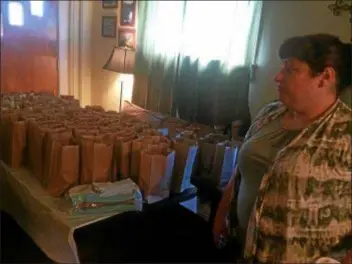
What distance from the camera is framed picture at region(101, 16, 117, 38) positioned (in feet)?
7.84

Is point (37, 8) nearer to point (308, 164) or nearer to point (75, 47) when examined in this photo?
point (75, 47)

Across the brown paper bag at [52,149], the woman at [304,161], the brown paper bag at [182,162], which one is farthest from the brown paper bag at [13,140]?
the woman at [304,161]

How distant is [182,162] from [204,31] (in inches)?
38.5

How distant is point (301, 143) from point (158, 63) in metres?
1.41

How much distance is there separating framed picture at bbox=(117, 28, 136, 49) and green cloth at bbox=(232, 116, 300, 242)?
5.38 ft

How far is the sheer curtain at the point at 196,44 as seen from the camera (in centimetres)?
159

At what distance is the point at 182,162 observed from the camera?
3.49 feet

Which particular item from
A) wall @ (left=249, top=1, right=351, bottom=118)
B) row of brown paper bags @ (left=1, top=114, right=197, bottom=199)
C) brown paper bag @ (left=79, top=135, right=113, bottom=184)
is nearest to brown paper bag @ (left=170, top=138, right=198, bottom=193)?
row of brown paper bags @ (left=1, top=114, right=197, bottom=199)

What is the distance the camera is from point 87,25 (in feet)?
8.69

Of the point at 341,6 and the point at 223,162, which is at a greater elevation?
the point at 341,6

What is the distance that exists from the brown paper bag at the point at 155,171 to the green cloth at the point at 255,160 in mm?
223

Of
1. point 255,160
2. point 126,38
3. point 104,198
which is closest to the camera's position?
point 255,160

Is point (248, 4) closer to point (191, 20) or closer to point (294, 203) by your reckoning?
point (191, 20)

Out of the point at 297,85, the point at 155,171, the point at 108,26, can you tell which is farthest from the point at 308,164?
the point at 108,26
